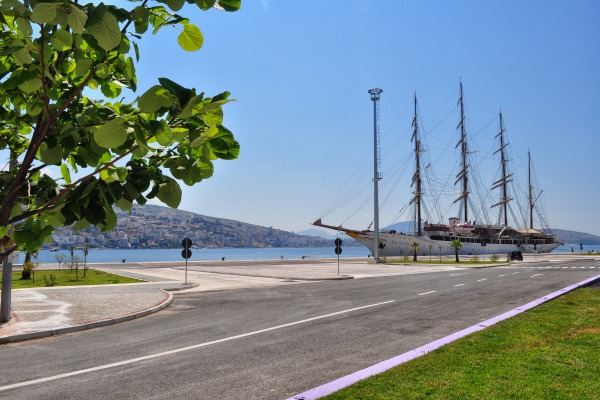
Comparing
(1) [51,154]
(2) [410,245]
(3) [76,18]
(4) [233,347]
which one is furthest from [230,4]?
(2) [410,245]

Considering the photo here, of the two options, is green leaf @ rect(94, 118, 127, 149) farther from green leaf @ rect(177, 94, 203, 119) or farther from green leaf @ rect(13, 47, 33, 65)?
green leaf @ rect(13, 47, 33, 65)

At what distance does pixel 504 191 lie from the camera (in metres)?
112

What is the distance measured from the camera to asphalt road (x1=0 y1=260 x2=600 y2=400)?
6867 mm

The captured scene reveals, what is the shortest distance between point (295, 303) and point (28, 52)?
608 inches

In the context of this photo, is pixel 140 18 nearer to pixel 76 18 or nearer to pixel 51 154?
pixel 76 18

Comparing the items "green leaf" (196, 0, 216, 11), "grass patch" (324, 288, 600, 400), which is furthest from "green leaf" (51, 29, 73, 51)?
"grass patch" (324, 288, 600, 400)

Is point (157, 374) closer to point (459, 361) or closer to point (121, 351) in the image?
point (121, 351)

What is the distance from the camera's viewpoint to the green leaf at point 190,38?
171cm

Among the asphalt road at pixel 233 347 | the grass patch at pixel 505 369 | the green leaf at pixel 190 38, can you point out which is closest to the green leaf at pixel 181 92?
the green leaf at pixel 190 38

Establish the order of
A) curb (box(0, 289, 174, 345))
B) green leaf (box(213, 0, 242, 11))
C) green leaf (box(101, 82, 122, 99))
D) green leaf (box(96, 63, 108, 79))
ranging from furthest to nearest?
curb (box(0, 289, 174, 345)), green leaf (box(101, 82, 122, 99)), green leaf (box(96, 63, 108, 79)), green leaf (box(213, 0, 242, 11))

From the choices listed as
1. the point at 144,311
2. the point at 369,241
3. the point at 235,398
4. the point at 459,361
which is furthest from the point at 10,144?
the point at 369,241

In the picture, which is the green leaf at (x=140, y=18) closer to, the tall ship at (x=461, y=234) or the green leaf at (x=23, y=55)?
the green leaf at (x=23, y=55)

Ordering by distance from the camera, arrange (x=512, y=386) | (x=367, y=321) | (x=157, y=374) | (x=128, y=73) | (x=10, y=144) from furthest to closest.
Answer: (x=367, y=321), (x=157, y=374), (x=512, y=386), (x=10, y=144), (x=128, y=73)

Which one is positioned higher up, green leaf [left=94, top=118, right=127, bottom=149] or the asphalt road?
green leaf [left=94, top=118, right=127, bottom=149]
